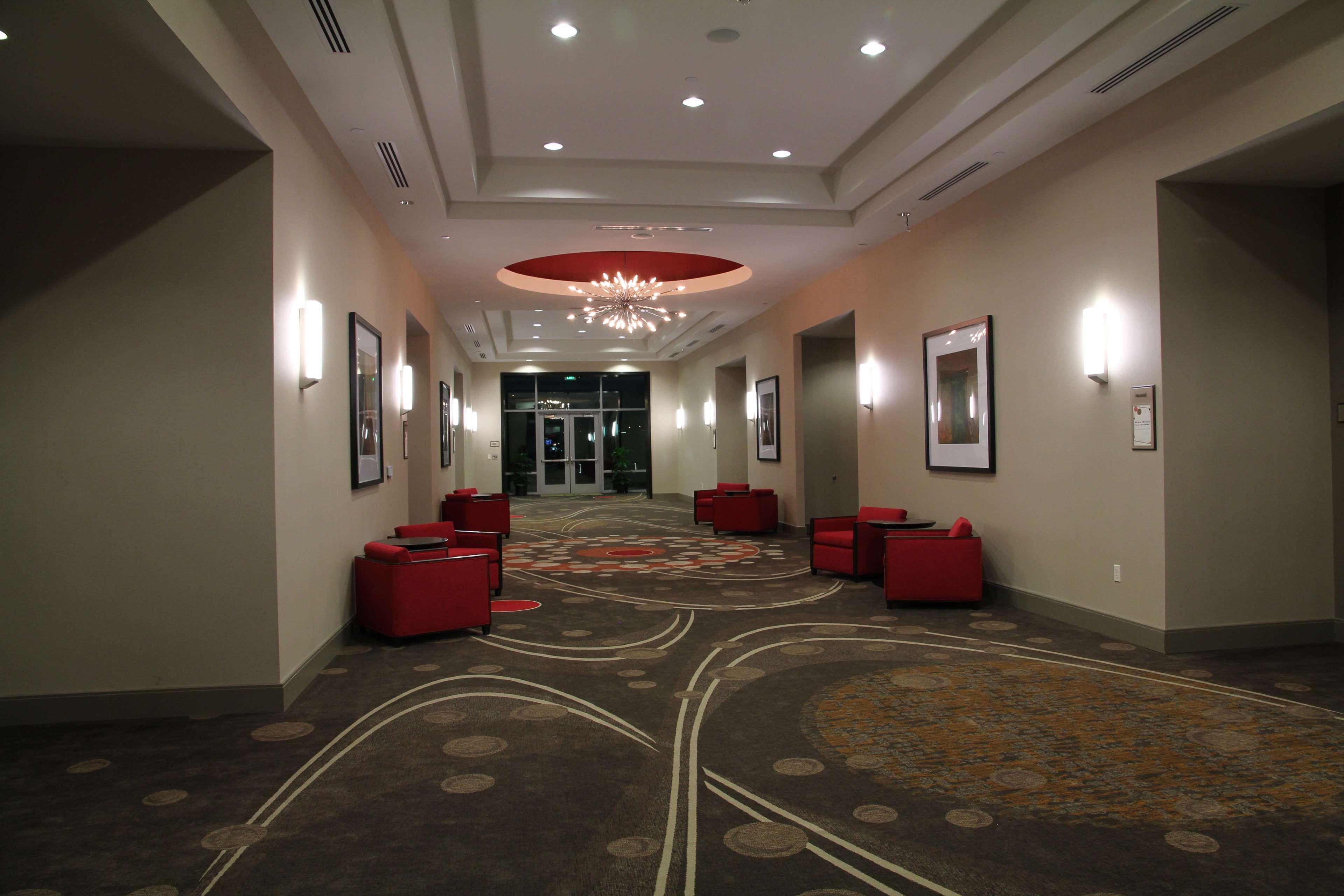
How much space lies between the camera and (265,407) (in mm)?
4453

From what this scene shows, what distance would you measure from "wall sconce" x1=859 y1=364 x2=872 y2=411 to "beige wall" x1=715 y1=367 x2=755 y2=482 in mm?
7338

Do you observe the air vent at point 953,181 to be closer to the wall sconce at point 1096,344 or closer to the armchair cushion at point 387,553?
the wall sconce at point 1096,344

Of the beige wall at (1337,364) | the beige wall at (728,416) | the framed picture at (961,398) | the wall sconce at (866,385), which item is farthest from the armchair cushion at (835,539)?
the beige wall at (728,416)

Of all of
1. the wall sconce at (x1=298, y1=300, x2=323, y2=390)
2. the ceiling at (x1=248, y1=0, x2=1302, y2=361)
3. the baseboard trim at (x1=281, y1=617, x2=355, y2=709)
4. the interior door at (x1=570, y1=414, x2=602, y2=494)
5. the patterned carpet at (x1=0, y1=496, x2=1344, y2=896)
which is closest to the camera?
the patterned carpet at (x1=0, y1=496, x2=1344, y2=896)

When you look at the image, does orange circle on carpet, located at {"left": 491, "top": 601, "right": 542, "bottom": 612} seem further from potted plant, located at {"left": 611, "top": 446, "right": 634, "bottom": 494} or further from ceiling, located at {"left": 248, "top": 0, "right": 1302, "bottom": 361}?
potted plant, located at {"left": 611, "top": 446, "right": 634, "bottom": 494}

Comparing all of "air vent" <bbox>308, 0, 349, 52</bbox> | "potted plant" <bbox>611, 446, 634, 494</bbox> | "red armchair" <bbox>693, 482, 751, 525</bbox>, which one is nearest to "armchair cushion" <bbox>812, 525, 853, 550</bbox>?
"red armchair" <bbox>693, 482, 751, 525</bbox>

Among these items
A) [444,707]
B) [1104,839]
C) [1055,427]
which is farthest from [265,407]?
[1055,427]

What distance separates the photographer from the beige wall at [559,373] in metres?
22.1

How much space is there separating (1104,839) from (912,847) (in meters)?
0.69

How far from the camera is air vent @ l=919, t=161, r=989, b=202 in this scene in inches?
270

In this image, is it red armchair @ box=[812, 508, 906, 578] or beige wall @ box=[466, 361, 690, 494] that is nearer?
red armchair @ box=[812, 508, 906, 578]

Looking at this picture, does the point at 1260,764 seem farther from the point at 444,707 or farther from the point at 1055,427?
the point at 444,707

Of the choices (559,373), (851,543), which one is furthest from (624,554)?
(559,373)

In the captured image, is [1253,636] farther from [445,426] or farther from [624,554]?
[445,426]
